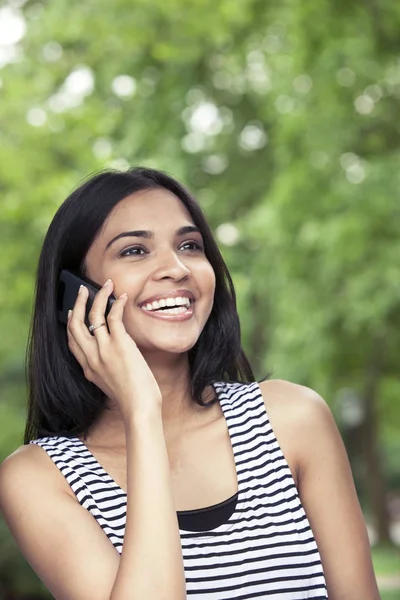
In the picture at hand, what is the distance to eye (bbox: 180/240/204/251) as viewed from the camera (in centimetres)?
236

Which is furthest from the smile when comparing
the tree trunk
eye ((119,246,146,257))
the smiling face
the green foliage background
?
the tree trunk

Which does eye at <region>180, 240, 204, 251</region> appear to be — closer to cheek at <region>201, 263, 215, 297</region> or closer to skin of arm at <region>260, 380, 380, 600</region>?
cheek at <region>201, 263, 215, 297</region>

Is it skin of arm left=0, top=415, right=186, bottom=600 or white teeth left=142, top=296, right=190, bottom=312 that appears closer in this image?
skin of arm left=0, top=415, right=186, bottom=600

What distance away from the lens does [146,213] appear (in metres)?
2.32

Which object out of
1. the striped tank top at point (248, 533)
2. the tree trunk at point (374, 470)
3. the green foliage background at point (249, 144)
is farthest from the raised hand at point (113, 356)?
Answer: the tree trunk at point (374, 470)

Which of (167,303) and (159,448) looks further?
(167,303)

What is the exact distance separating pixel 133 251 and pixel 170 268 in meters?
0.12

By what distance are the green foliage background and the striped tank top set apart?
15.9 feet

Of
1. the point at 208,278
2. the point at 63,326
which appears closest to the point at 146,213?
the point at 208,278

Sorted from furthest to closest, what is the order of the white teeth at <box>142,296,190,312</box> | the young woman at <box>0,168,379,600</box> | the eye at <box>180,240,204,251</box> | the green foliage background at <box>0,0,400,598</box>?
the green foliage background at <box>0,0,400,598</box>, the eye at <box>180,240,204,251</box>, the white teeth at <box>142,296,190,312</box>, the young woman at <box>0,168,379,600</box>

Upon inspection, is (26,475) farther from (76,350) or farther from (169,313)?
(169,313)

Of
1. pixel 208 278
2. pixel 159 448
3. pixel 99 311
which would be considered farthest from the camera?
pixel 208 278

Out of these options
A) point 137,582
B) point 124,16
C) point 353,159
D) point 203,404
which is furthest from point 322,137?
point 137,582

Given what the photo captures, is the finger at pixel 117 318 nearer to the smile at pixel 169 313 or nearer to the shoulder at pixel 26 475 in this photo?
the smile at pixel 169 313
